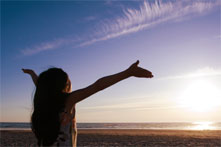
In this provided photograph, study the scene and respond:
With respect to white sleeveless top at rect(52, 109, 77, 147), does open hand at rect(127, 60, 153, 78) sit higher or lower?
higher

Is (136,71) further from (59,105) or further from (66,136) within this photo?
(66,136)

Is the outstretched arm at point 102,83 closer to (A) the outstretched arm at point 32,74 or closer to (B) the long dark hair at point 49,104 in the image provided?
(B) the long dark hair at point 49,104

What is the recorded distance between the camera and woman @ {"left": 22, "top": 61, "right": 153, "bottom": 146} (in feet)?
8.90

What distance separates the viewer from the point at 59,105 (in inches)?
109

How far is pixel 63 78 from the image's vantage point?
2949 mm

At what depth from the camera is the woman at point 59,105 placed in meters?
2.71

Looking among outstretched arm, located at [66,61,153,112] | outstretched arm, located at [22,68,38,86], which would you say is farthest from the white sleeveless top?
outstretched arm, located at [22,68,38,86]

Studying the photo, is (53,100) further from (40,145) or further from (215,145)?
(215,145)

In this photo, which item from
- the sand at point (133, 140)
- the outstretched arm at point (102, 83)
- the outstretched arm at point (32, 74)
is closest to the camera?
the outstretched arm at point (102, 83)

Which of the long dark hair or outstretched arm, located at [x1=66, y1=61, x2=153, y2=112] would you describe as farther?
the long dark hair

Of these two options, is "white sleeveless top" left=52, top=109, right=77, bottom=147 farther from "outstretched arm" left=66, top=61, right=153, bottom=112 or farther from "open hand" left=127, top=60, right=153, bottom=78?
"open hand" left=127, top=60, right=153, bottom=78

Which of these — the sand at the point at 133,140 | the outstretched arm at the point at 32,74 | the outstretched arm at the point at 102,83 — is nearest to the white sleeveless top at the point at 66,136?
the outstretched arm at the point at 102,83

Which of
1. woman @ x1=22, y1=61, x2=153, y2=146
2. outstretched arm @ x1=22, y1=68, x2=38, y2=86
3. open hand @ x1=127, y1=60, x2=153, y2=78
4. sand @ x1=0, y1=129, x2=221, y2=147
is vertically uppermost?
outstretched arm @ x1=22, y1=68, x2=38, y2=86

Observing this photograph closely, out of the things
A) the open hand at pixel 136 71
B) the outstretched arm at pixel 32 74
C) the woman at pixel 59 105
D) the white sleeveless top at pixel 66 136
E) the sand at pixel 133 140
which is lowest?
the sand at pixel 133 140
